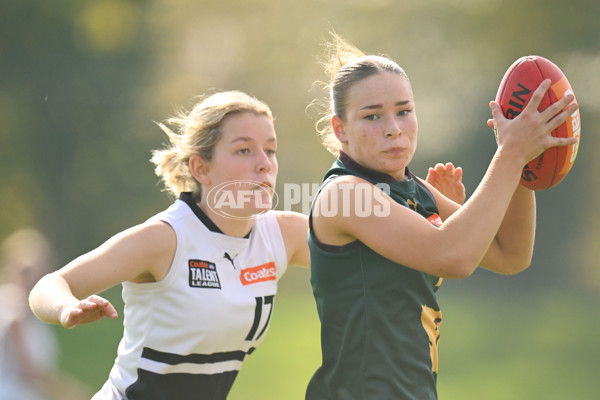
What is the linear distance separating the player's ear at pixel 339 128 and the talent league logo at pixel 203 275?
741 mm

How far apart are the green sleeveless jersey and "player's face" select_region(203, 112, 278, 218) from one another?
551 millimetres

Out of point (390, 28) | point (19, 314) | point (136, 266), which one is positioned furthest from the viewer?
point (390, 28)

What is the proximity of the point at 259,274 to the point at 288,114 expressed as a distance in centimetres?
859

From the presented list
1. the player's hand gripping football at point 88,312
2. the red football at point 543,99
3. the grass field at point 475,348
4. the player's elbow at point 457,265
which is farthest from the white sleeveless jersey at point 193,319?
the grass field at point 475,348

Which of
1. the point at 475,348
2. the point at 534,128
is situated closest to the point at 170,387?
the point at 534,128

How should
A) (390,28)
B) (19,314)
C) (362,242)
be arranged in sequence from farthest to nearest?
(390,28), (19,314), (362,242)

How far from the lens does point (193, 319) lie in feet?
8.05

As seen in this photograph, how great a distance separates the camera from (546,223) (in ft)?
34.0

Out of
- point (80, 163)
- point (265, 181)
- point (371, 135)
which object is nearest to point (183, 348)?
point (265, 181)

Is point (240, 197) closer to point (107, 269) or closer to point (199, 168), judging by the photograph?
point (199, 168)

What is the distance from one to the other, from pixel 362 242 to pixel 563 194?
364 inches

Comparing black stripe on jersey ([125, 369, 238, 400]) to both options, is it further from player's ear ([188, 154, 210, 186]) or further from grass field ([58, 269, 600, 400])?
grass field ([58, 269, 600, 400])

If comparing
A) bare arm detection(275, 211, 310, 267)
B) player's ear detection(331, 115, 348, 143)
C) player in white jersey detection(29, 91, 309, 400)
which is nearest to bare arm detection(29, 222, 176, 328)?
player in white jersey detection(29, 91, 309, 400)

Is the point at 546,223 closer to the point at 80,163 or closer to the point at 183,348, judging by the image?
the point at 80,163
